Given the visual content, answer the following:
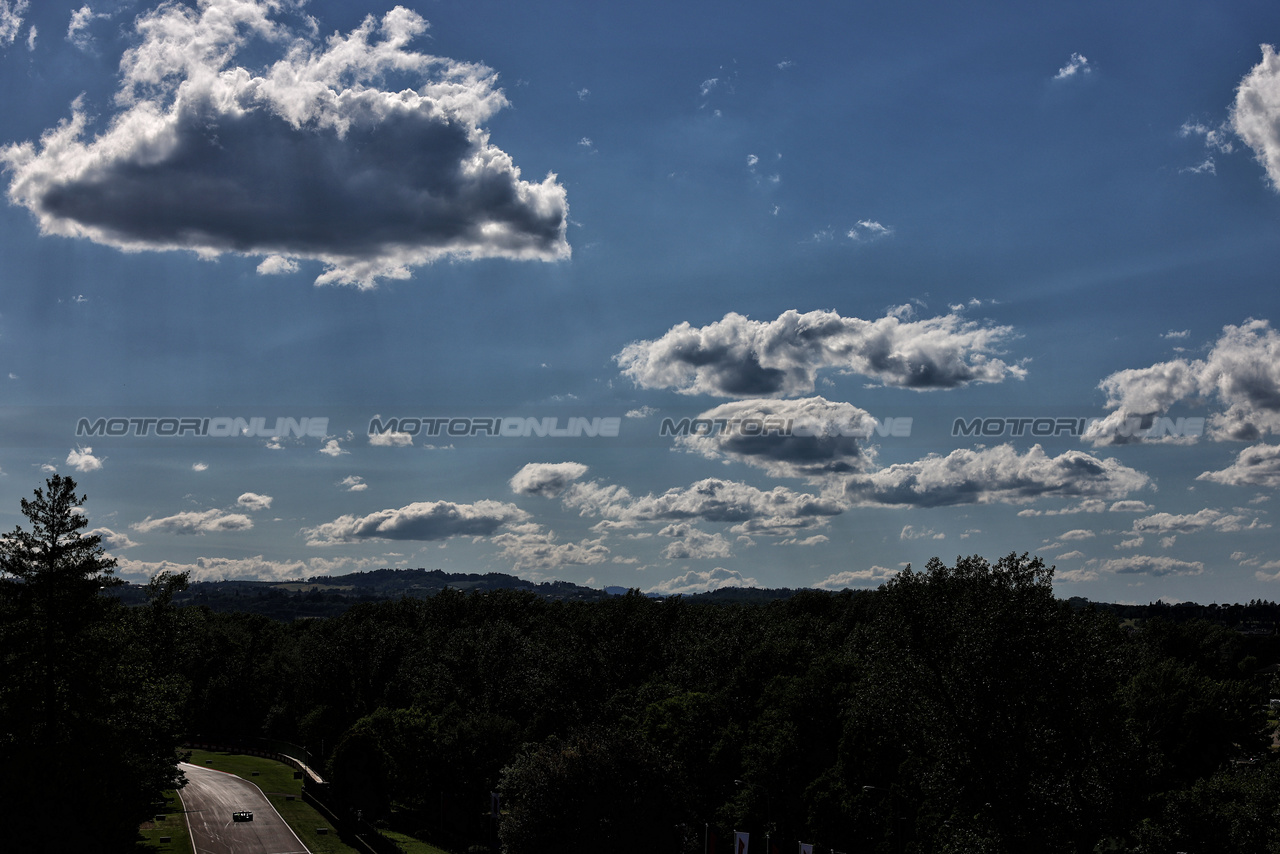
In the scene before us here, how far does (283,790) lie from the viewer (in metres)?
80.2

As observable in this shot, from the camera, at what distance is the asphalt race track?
59.0 m

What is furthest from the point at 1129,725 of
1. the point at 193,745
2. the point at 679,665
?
the point at 193,745

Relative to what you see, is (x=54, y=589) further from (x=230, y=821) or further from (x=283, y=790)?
(x=283, y=790)

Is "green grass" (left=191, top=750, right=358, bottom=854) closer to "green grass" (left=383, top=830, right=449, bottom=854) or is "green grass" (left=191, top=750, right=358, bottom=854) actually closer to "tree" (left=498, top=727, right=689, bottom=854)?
"green grass" (left=383, top=830, right=449, bottom=854)

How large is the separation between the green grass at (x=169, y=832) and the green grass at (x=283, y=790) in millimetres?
7522

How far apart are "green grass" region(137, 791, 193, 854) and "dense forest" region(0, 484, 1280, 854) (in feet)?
21.3

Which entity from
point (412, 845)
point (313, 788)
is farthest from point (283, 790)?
point (412, 845)

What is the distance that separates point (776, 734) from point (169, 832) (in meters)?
44.7

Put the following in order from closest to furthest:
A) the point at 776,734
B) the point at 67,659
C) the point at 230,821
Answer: the point at 67,659 → the point at 776,734 → the point at 230,821

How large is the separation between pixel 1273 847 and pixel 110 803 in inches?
1705

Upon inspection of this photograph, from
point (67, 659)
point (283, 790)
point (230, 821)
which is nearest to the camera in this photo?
point (67, 659)

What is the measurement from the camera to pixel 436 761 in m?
67.4

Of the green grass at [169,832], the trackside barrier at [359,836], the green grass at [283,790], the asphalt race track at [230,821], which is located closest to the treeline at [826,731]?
the trackside barrier at [359,836]

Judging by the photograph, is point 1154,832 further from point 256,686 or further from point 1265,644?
point 1265,644
